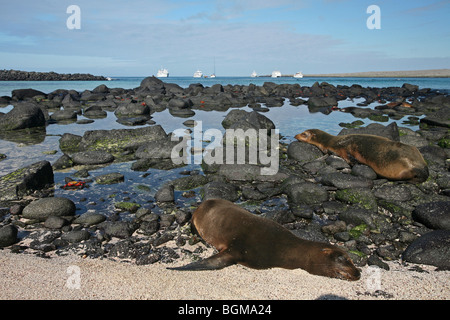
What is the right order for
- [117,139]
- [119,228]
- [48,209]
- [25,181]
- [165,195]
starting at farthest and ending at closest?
[117,139] < [25,181] < [165,195] < [48,209] < [119,228]

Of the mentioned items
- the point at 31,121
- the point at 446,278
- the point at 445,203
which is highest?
the point at 31,121

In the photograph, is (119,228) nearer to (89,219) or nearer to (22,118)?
(89,219)

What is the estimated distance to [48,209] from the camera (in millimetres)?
6727

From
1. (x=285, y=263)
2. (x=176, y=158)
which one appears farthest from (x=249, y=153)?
(x=285, y=263)

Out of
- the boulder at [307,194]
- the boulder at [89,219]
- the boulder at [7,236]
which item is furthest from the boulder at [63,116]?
the boulder at [307,194]

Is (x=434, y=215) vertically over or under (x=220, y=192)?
under

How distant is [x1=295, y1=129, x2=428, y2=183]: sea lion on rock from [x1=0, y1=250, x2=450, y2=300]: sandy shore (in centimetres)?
415

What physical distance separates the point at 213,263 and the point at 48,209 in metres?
4.17

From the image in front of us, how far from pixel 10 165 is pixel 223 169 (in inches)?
277

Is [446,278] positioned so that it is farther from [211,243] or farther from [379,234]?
[211,243]

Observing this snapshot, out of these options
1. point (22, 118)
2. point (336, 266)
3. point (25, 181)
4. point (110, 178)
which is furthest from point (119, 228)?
point (22, 118)

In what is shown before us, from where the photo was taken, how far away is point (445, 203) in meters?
6.44

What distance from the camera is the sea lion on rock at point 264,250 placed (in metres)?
4.37

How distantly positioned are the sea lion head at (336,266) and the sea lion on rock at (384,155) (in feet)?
16.8
